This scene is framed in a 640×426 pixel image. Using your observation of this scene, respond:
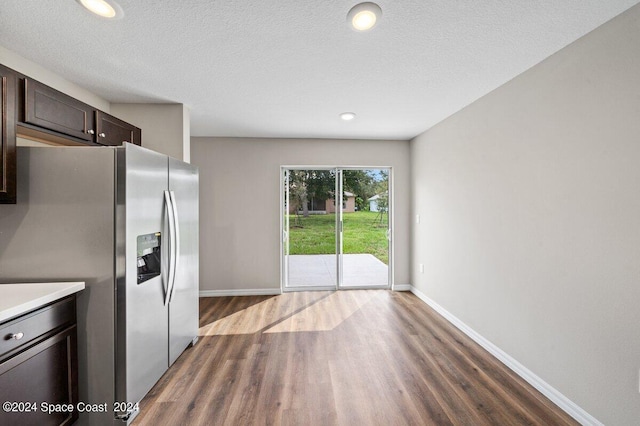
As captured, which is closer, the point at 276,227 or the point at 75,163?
the point at 75,163

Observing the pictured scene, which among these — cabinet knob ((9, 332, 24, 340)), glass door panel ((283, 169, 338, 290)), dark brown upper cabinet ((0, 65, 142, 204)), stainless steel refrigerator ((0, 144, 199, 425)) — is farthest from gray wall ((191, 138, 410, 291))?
cabinet knob ((9, 332, 24, 340))

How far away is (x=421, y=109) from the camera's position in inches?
119

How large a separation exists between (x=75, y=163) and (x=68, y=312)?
2.99ft

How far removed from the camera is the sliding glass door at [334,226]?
173 inches

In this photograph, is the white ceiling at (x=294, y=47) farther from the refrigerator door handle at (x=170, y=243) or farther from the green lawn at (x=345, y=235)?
the green lawn at (x=345, y=235)

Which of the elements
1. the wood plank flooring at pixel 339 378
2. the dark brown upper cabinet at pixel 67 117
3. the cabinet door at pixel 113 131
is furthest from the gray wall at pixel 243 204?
the dark brown upper cabinet at pixel 67 117

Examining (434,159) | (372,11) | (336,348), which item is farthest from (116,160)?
(434,159)

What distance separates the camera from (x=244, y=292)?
421cm

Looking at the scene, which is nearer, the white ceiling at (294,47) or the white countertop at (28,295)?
the white countertop at (28,295)

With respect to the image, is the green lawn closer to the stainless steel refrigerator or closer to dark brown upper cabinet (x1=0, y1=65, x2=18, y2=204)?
the stainless steel refrigerator

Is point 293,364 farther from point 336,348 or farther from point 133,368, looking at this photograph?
point 133,368

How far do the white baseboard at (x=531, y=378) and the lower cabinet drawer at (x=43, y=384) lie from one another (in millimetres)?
3162

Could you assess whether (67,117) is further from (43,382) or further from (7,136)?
(43,382)

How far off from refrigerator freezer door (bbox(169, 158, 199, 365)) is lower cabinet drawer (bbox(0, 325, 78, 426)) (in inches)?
26.7
